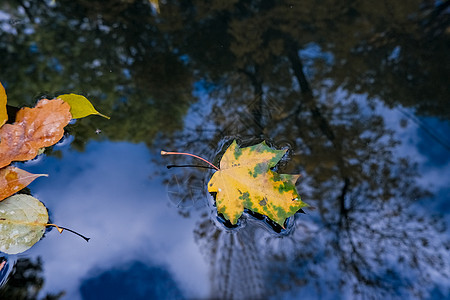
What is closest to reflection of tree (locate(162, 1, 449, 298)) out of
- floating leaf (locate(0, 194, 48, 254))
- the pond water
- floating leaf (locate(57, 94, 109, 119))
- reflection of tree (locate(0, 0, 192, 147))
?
the pond water

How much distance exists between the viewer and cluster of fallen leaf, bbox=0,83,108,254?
91 cm

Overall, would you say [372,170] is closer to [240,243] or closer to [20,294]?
[240,243]

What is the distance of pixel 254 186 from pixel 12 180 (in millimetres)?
849

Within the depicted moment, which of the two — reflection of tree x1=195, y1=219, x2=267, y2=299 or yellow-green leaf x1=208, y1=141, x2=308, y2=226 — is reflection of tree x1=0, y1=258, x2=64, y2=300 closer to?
reflection of tree x1=195, y1=219, x2=267, y2=299

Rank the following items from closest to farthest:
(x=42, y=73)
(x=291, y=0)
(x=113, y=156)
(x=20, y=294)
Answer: (x=20, y=294) → (x=113, y=156) → (x=42, y=73) → (x=291, y=0)

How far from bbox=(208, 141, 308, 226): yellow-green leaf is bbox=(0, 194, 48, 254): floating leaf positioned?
59 cm

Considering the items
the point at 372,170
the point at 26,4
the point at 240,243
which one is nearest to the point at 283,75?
the point at 372,170

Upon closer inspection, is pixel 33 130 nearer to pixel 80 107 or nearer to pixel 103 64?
pixel 80 107

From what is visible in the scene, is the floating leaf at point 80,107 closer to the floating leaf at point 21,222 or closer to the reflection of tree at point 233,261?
the floating leaf at point 21,222

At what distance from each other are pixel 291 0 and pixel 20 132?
1.42 meters

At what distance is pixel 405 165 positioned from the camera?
1155 millimetres

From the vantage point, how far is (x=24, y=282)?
93 cm

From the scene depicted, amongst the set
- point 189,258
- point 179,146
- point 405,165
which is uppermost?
point 405,165

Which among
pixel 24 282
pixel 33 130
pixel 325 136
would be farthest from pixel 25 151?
pixel 325 136
